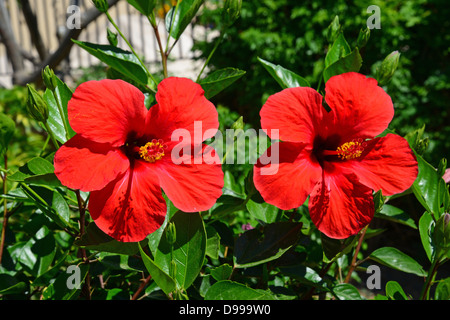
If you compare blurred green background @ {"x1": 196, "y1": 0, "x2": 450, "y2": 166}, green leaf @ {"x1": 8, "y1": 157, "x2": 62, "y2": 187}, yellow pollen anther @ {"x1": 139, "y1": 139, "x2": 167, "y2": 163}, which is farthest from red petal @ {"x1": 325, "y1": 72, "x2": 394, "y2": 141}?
blurred green background @ {"x1": 196, "y1": 0, "x2": 450, "y2": 166}

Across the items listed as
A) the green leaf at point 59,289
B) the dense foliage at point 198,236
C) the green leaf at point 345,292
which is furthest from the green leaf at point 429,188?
the green leaf at point 59,289

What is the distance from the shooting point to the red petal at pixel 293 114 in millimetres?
765

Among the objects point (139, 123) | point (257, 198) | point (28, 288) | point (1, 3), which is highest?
point (1, 3)

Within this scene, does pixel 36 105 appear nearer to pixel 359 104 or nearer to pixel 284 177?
pixel 284 177

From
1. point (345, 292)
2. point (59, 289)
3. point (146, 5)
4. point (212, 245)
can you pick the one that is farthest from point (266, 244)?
point (146, 5)

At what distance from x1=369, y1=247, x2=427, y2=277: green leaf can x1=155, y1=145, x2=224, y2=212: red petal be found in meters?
0.54

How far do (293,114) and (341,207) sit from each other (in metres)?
0.19

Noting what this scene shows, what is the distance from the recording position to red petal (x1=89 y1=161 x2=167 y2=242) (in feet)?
2.33

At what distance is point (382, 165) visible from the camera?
81cm

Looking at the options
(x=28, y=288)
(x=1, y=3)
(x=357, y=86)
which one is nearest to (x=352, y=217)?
(x=357, y=86)

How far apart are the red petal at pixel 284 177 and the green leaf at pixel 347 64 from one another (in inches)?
7.7
